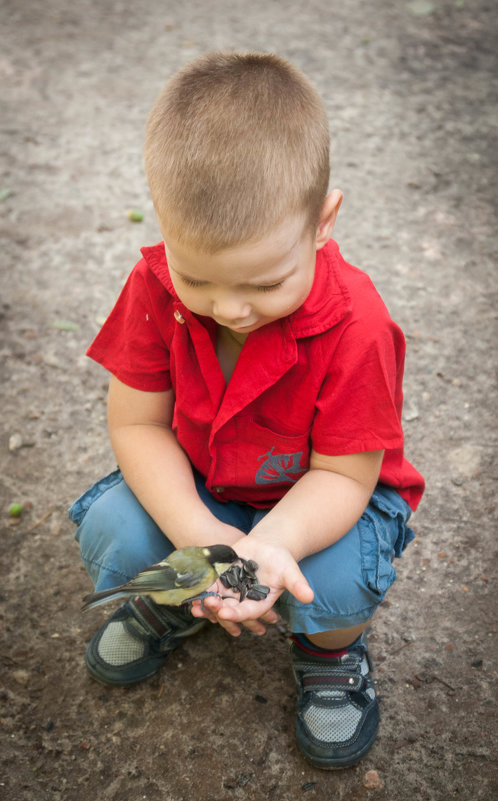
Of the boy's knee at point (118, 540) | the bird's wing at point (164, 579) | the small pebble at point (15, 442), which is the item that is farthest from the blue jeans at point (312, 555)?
the small pebble at point (15, 442)

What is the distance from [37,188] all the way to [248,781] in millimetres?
3028

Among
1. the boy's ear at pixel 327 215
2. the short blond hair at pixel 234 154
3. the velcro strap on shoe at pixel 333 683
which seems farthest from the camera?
the velcro strap on shoe at pixel 333 683

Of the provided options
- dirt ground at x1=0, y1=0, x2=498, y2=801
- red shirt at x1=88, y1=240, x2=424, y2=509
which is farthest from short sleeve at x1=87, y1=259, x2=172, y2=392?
dirt ground at x1=0, y1=0, x2=498, y2=801

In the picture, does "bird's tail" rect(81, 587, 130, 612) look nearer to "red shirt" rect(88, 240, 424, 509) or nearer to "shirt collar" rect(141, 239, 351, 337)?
"red shirt" rect(88, 240, 424, 509)

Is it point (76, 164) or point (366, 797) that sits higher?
point (76, 164)

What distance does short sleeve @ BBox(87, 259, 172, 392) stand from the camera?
5.44ft

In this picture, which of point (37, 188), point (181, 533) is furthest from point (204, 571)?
point (37, 188)

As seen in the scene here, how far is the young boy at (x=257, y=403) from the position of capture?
4.31 feet

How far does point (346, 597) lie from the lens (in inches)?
64.4

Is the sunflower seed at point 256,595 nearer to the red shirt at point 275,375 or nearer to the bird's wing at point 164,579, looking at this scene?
the bird's wing at point 164,579

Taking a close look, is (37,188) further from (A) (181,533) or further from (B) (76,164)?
(A) (181,533)

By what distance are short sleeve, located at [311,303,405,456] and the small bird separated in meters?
0.35

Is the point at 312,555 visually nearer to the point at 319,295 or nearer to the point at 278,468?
the point at 278,468

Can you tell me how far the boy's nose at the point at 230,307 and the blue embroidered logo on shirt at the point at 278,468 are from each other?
43 cm
